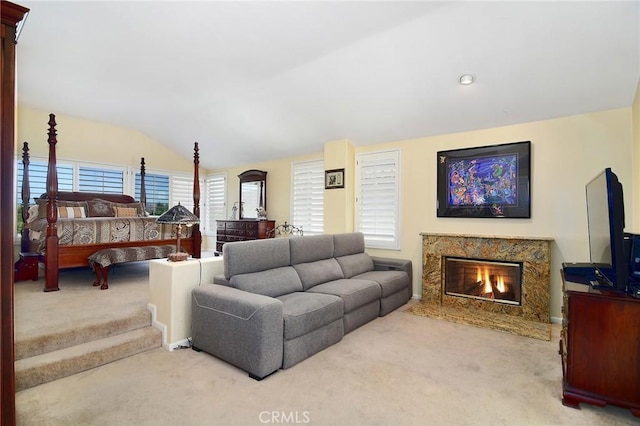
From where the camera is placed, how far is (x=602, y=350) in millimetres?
2070

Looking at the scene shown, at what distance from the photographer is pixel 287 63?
3.68m

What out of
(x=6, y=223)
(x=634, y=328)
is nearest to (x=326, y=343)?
(x=634, y=328)

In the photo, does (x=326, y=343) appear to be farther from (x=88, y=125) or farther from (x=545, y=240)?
(x=88, y=125)

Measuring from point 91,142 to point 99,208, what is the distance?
4.93 ft

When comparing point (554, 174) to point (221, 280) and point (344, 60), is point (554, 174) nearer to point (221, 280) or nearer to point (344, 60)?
point (344, 60)

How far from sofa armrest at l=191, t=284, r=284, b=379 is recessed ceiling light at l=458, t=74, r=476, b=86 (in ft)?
9.67

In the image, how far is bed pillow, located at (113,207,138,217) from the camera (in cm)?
592

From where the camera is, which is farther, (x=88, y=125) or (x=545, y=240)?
(x=88, y=125)

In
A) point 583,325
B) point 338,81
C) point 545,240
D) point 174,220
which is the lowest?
point 583,325

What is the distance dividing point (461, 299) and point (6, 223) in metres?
4.59

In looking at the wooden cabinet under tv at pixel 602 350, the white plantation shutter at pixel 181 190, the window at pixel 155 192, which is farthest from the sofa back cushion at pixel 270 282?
the white plantation shutter at pixel 181 190

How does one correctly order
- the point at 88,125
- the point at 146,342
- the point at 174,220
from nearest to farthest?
1. the point at 146,342
2. the point at 174,220
3. the point at 88,125

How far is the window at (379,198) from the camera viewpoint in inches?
197

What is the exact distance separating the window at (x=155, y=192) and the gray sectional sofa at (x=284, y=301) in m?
4.82
